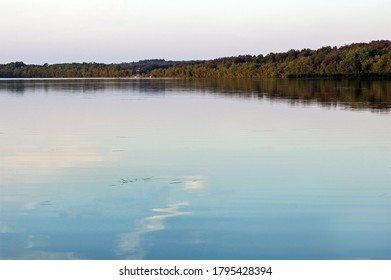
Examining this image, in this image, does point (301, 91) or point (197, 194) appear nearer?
point (197, 194)

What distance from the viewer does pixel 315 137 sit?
2114 centimetres

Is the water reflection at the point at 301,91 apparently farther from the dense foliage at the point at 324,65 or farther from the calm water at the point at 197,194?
the dense foliage at the point at 324,65

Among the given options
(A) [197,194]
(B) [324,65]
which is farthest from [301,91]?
(B) [324,65]

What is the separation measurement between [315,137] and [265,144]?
292 centimetres

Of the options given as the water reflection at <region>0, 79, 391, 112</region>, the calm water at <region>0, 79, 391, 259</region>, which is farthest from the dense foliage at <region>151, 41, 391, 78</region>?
the calm water at <region>0, 79, 391, 259</region>

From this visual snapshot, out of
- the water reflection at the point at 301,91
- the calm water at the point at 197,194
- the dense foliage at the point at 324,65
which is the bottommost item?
the calm water at the point at 197,194

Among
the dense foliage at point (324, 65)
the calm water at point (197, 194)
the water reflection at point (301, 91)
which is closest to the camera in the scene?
the calm water at point (197, 194)

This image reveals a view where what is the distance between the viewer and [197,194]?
12.0m

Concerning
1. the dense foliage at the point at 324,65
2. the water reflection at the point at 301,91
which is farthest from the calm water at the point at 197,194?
the dense foliage at the point at 324,65

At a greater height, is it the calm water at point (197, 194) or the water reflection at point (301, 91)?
the water reflection at point (301, 91)

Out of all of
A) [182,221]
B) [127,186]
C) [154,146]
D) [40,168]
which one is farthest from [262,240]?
[154,146]

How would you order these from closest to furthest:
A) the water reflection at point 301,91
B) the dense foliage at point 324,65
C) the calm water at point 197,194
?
1. the calm water at point 197,194
2. the water reflection at point 301,91
3. the dense foliage at point 324,65

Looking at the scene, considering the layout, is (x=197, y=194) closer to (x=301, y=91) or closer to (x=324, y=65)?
(x=301, y=91)

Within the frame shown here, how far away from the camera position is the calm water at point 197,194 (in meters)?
8.91
